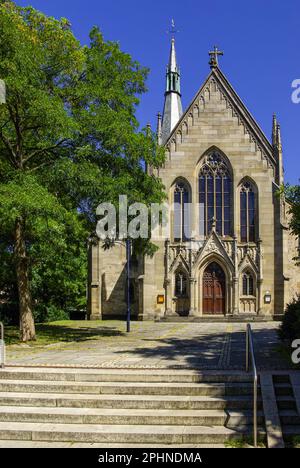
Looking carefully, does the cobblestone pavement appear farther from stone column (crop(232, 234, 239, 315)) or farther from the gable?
the gable

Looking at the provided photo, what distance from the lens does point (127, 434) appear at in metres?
8.20

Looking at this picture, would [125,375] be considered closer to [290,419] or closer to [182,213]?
[290,419]

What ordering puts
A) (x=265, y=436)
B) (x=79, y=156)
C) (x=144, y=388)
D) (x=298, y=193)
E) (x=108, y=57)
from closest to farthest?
(x=265, y=436) → (x=144, y=388) → (x=298, y=193) → (x=79, y=156) → (x=108, y=57)

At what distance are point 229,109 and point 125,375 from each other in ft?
87.9

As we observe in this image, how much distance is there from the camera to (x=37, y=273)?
1419 inches

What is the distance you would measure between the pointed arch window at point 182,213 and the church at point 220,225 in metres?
0.06

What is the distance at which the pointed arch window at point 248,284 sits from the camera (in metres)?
33.2

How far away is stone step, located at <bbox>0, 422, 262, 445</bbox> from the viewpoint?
816 centimetres

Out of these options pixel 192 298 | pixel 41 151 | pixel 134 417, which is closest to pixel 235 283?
pixel 192 298

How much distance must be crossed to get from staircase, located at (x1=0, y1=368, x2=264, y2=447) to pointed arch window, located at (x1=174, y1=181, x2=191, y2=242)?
23.3m

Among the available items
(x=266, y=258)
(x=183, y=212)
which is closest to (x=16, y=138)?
(x=183, y=212)

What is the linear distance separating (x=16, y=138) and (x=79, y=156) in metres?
2.50

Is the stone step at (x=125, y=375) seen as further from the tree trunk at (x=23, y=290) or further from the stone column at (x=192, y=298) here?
the stone column at (x=192, y=298)
